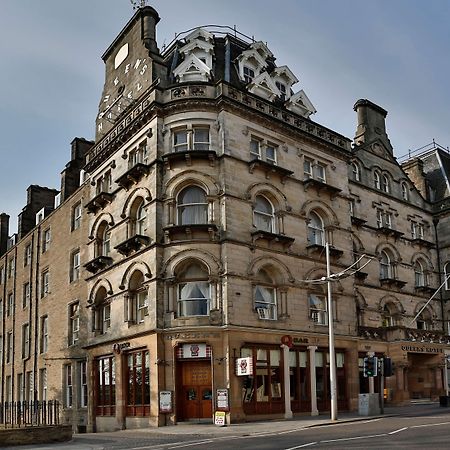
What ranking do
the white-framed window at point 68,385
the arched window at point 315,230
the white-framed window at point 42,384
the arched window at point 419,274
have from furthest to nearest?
the arched window at point 419,274 < the white-framed window at point 42,384 < the white-framed window at point 68,385 < the arched window at point 315,230

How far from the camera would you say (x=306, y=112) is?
3997 centimetres

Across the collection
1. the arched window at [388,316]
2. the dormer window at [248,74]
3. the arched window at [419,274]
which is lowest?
the arched window at [388,316]

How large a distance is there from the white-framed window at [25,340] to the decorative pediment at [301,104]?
2651cm

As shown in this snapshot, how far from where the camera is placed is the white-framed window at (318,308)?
35156mm

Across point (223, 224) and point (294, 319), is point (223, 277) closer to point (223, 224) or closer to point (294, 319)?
point (223, 224)

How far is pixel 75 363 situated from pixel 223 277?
14525 millimetres

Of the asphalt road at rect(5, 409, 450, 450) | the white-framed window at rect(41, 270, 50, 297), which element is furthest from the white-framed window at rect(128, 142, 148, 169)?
the white-framed window at rect(41, 270, 50, 297)

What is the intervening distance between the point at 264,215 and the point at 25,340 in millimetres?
25296

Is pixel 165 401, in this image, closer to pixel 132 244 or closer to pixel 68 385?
pixel 132 244

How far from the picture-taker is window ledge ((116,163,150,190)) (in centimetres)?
3347

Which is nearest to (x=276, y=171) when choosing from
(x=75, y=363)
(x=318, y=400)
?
(x=318, y=400)

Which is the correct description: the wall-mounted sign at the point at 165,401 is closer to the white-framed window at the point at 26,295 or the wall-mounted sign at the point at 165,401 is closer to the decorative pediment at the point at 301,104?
the decorative pediment at the point at 301,104

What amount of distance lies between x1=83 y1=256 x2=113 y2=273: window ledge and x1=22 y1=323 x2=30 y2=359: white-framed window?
14.1 meters

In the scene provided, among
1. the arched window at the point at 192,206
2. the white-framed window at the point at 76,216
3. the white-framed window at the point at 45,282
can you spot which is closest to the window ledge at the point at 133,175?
the arched window at the point at 192,206
